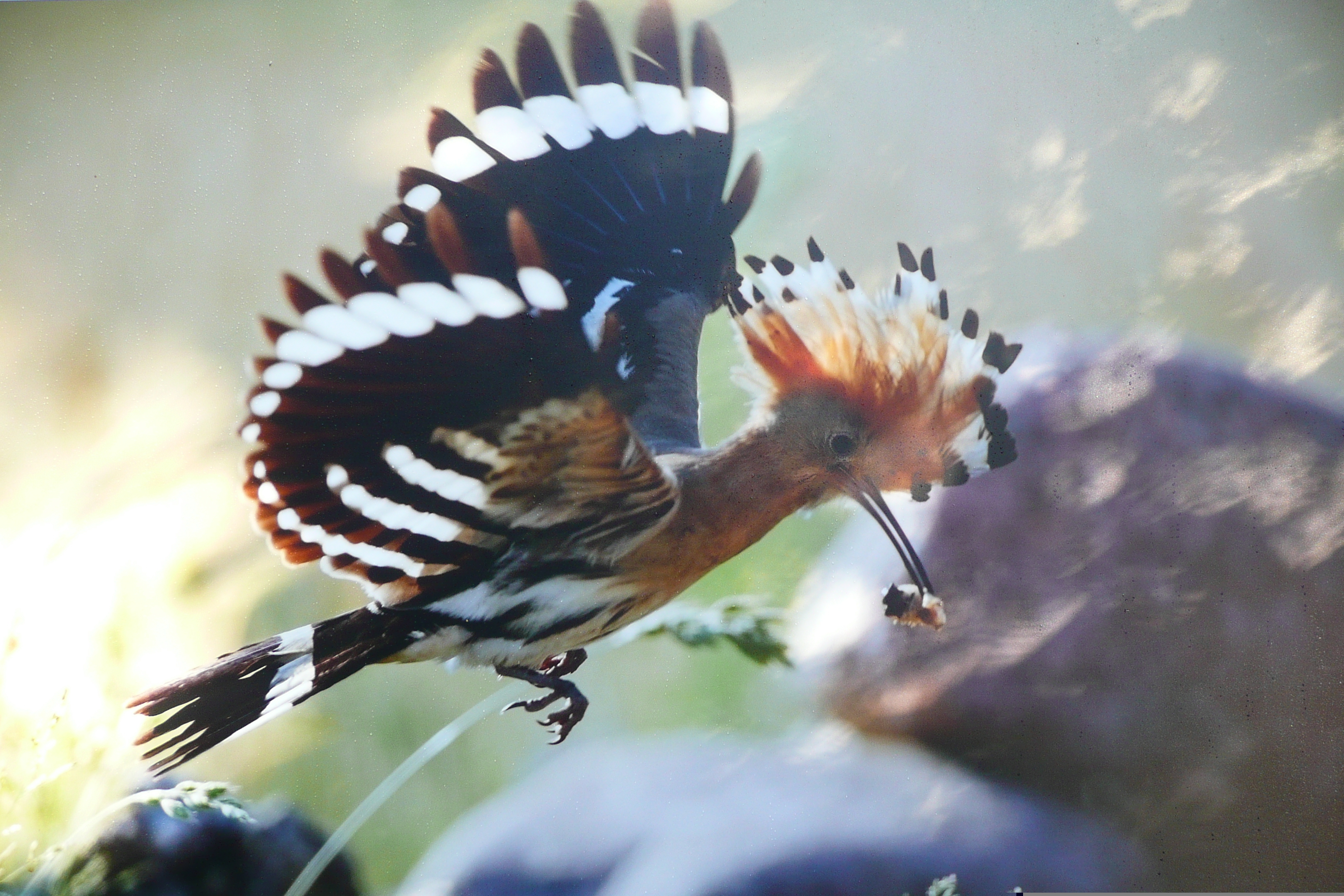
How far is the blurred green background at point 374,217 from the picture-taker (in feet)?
4.64

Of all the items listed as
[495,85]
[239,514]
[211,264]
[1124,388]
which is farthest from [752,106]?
[239,514]

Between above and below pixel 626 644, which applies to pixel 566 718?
below

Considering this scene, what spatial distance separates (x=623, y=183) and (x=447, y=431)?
495mm

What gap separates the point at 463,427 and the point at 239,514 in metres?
0.53

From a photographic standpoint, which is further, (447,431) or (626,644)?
(626,644)

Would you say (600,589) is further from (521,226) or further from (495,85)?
(495,85)

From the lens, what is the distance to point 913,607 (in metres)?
1.40

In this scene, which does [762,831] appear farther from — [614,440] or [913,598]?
[614,440]

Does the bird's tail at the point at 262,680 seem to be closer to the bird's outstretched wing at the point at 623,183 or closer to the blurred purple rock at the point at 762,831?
the blurred purple rock at the point at 762,831

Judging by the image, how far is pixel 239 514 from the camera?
1.44 metres

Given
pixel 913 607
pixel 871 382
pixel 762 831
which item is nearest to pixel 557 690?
pixel 762 831

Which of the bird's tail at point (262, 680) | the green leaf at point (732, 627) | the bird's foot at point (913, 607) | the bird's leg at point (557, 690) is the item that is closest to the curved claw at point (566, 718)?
the bird's leg at point (557, 690)

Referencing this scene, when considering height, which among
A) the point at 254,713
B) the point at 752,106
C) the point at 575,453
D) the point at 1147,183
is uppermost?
the point at 1147,183

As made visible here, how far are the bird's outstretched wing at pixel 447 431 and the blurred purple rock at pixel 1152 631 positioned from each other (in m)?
0.47
